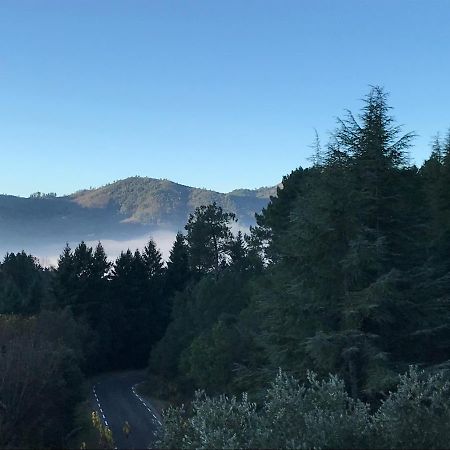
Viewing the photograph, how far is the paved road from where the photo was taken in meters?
28.5

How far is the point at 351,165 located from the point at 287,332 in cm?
556

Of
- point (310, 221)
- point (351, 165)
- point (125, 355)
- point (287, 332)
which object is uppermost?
point (351, 165)

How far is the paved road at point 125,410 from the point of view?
28.5 meters

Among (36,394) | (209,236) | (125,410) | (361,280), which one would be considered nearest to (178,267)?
(209,236)

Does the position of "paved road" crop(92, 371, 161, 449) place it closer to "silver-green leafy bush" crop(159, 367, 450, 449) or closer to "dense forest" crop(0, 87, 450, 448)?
"dense forest" crop(0, 87, 450, 448)

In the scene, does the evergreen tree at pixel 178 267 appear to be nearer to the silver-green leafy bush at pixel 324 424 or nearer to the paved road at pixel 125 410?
the paved road at pixel 125 410

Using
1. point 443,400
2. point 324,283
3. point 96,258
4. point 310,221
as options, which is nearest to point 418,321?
point 324,283

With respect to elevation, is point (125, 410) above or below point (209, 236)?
below

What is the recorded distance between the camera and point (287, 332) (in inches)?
712

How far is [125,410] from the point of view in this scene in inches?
1442

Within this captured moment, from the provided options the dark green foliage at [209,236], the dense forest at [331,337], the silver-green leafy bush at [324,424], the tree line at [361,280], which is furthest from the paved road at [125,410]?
the silver-green leafy bush at [324,424]

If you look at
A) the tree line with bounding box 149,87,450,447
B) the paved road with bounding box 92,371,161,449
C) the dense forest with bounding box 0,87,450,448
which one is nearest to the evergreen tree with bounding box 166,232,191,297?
the paved road with bounding box 92,371,161,449

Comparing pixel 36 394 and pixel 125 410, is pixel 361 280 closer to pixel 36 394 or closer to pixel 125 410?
pixel 36 394

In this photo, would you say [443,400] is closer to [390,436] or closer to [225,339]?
[390,436]
